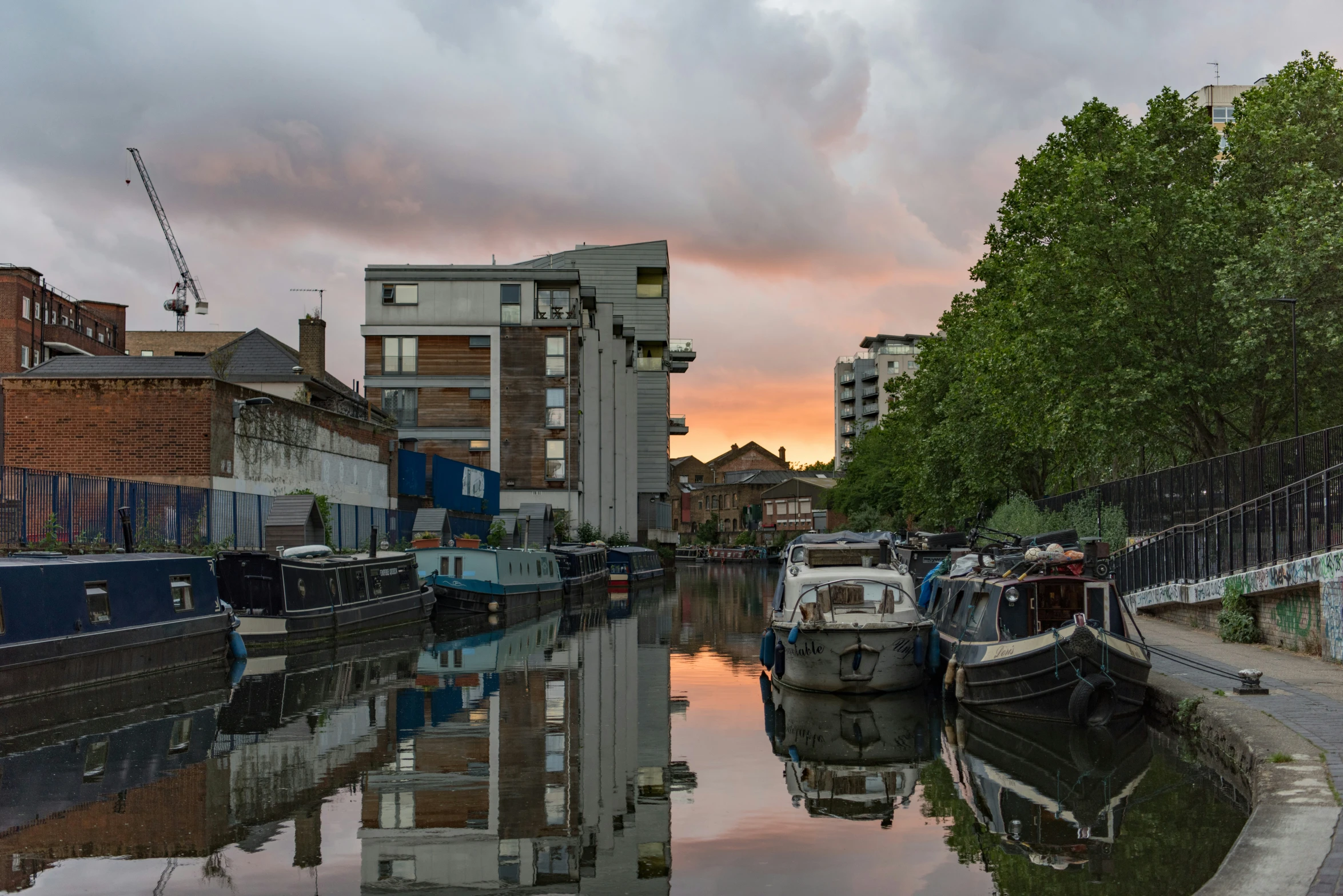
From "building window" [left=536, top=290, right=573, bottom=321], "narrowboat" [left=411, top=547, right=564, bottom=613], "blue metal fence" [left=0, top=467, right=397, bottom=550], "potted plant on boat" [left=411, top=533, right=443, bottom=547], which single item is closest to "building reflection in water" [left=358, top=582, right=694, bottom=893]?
"blue metal fence" [left=0, top=467, right=397, bottom=550]

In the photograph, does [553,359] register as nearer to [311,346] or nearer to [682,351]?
[311,346]

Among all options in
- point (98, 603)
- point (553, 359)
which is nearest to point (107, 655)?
point (98, 603)

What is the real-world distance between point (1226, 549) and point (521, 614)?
23582 millimetres

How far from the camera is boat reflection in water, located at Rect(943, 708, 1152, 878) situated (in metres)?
10.7

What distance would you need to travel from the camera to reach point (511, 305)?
66.2 m

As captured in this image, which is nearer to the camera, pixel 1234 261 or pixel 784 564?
pixel 784 564

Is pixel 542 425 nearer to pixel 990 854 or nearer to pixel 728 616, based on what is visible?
pixel 728 616

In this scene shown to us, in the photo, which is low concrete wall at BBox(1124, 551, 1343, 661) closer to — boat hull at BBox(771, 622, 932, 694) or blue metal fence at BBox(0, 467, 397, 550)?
boat hull at BBox(771, 622, 932, 694)

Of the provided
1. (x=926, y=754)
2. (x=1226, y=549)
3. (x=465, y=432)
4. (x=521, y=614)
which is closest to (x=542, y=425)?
(x=465, y=432)

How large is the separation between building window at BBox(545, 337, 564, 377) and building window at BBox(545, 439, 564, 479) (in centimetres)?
359

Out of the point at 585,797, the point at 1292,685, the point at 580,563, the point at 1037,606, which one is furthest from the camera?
the point at 580,563

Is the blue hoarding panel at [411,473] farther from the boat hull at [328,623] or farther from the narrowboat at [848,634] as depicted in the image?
the narrowboat at [848,634]

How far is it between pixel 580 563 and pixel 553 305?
686 inches

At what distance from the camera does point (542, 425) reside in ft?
217
